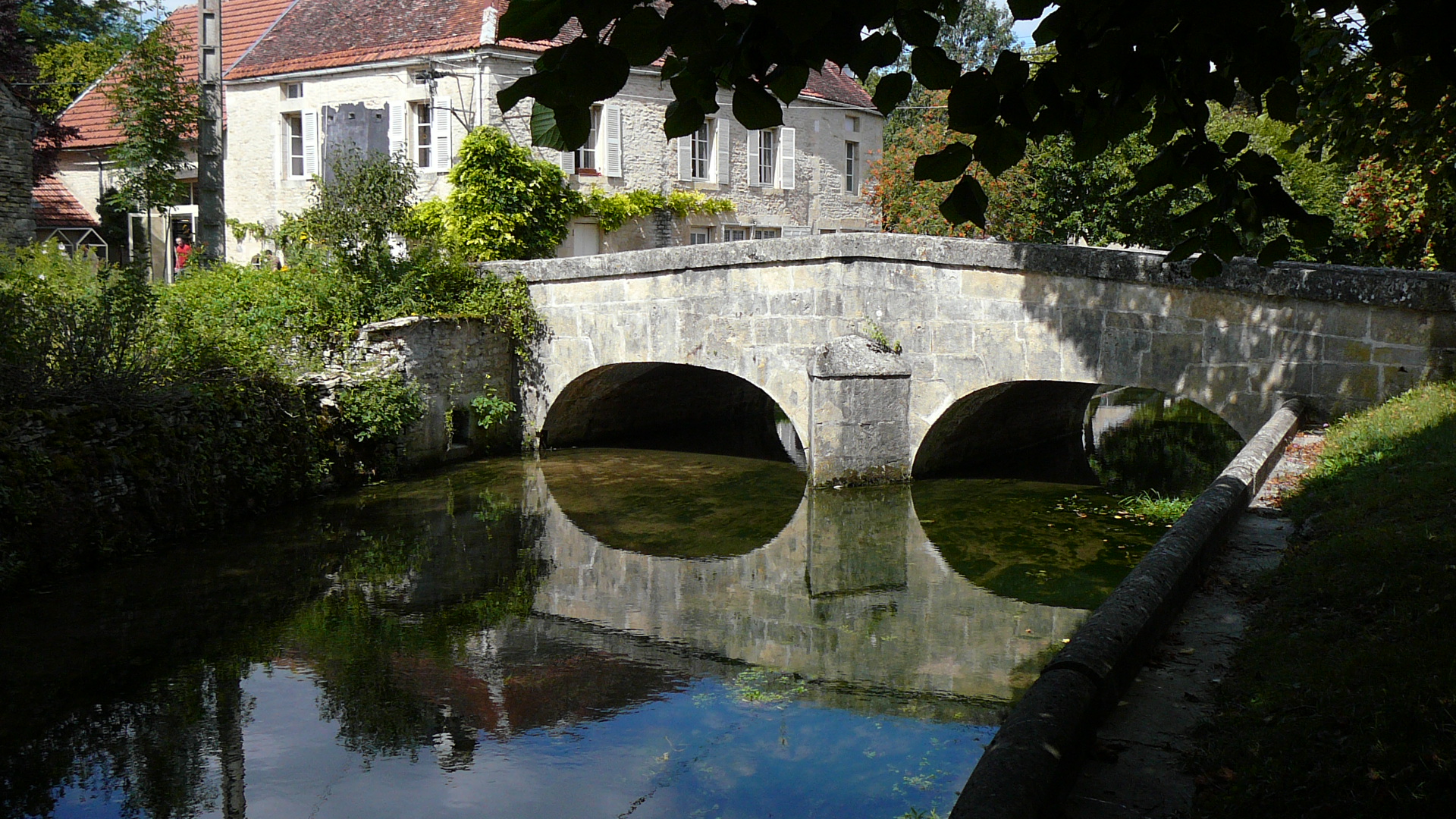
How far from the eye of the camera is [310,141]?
61.9 feet

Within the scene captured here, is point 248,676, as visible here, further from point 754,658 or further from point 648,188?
point 648,188

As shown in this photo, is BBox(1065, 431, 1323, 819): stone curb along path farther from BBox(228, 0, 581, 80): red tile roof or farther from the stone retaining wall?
BBox(228, 0, 581, 80): red tile roof

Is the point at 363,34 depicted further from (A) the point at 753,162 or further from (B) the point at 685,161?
(A) the point at 753,162

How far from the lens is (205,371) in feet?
32.5

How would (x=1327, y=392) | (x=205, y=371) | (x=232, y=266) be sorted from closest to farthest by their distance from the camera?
(x=1327, y=392), (x=205, y=371), (x=232, y=266)

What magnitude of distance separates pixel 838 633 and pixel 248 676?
348 cm

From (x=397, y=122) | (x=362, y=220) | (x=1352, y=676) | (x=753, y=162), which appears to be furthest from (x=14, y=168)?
(x=1352, y=676)

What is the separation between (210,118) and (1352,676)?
13704mm

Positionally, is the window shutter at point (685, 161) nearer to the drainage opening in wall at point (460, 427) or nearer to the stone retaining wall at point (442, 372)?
the stone retaining wall at point (442, 372)

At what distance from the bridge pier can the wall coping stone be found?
38.8 inches

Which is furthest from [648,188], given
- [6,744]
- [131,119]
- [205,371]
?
[6,744]

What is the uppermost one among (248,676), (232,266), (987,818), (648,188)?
(648,188)

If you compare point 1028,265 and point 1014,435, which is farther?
point 1014,435

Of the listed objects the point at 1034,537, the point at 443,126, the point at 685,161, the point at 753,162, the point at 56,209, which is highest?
the point at 443,126
